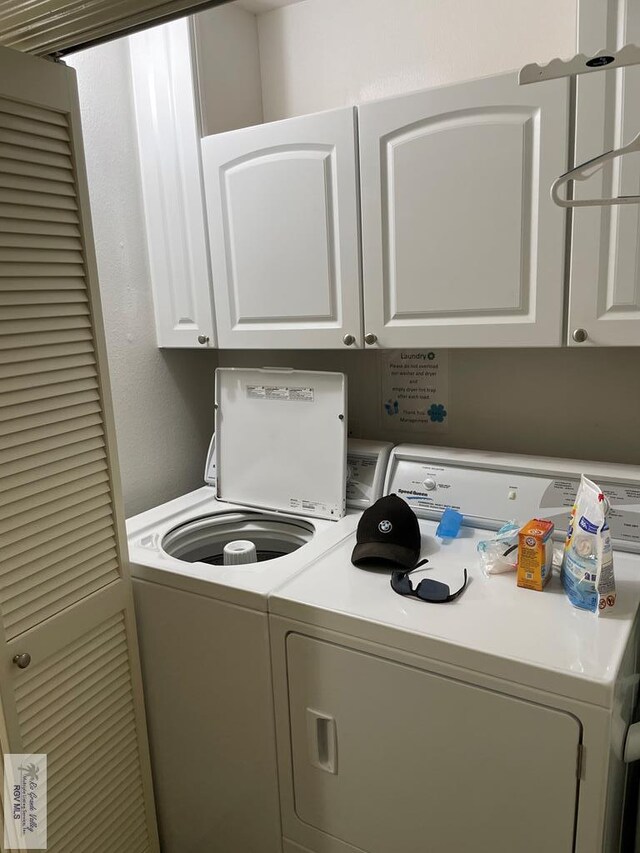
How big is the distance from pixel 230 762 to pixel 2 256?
132 cm

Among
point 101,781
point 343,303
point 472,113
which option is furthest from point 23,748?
point 472,113

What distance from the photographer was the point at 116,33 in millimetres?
1149

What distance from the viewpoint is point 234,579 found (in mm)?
1537

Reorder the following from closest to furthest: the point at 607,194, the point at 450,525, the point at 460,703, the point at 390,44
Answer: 1. the point at 460,703
2. the point at 607,194
3. the point at 450,525
4. the point at 390,44

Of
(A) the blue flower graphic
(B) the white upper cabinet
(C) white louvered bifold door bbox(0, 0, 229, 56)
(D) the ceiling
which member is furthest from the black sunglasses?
(D) the ceiling

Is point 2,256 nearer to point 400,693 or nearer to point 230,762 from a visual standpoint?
point 400,693

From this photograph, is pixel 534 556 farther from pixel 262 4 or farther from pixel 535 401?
pixel 262 4

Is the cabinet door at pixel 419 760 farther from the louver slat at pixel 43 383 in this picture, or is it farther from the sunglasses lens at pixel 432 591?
the louver slat at pixel 43 383

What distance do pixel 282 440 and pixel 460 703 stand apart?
100 centimetres

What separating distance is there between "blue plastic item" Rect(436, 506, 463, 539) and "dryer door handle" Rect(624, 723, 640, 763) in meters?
0.59

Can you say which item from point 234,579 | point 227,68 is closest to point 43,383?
point 234,579

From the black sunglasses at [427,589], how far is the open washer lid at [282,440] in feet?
1.55

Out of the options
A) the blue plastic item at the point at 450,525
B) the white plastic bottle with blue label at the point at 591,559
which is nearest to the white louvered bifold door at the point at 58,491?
the blue plastic item at the point at 450,525

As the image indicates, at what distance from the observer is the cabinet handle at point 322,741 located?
141 centimetres
